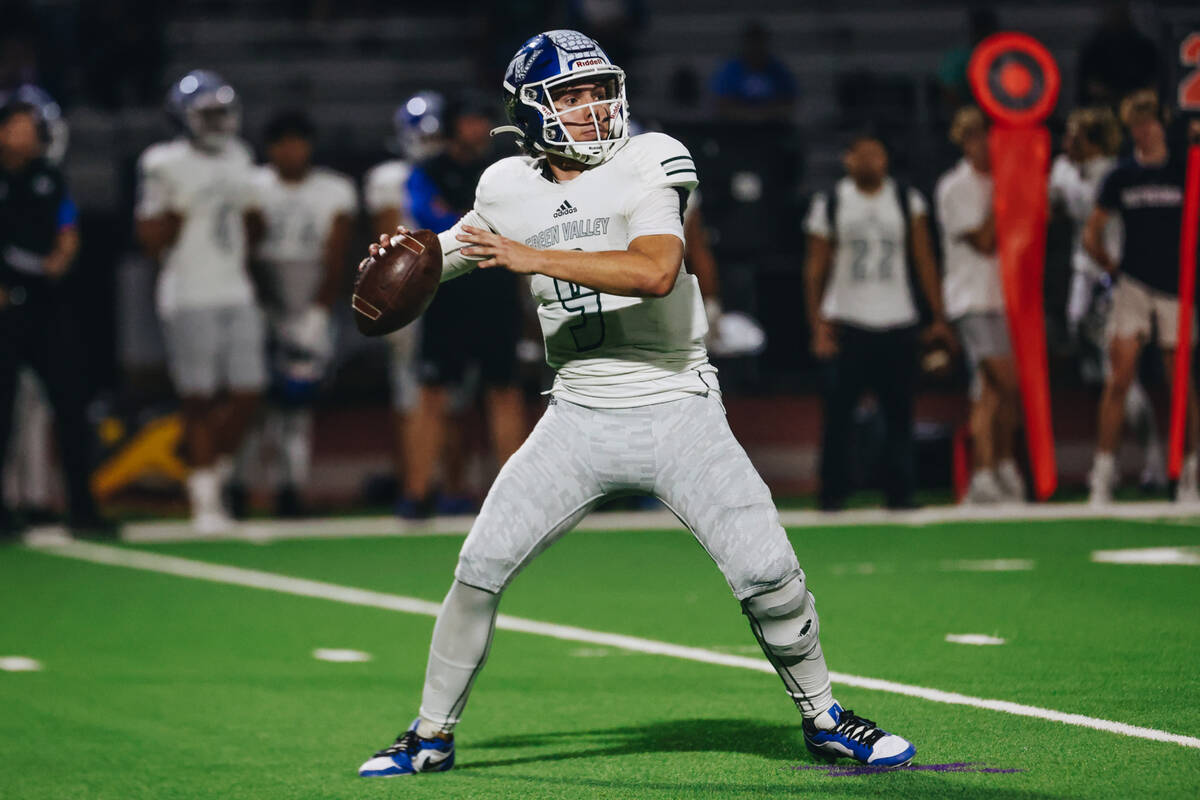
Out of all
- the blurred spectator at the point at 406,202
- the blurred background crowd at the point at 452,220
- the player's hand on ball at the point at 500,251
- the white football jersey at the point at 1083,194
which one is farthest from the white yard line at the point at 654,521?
the player's hand on ball at the point at 500,251

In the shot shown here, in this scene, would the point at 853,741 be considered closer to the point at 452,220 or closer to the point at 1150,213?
the point at 452,220

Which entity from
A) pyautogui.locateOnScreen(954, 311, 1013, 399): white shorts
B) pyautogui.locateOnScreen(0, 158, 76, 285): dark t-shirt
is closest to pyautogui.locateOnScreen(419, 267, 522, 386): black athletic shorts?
pyautogui.locateOnScreen(0, 158, 76, 285): dark t-shirt

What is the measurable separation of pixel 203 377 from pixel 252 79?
30.5 ft

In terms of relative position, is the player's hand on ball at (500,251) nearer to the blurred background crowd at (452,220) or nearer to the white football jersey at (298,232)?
the blurred background crowd at (452,220)

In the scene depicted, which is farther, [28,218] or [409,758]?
[28,218]

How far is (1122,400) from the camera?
36.7ft


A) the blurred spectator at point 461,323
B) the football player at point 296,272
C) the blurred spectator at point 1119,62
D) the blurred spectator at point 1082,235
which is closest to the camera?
the blurred spectator at point 461,323

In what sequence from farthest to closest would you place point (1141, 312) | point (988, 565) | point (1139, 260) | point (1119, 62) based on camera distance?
point (1119, 62), point (1141, 312), point (1139, 260), point (988, 565)

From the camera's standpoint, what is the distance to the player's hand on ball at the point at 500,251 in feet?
15.4

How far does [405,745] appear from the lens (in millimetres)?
5086

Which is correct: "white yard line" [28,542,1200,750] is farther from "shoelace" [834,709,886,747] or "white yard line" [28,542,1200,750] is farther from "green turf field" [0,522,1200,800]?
"shoelace" [834,709,886,747]

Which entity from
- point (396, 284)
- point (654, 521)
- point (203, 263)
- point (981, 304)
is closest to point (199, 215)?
point (203, 263)

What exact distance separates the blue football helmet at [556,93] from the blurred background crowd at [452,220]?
5.67 meters

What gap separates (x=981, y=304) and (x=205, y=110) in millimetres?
4776
